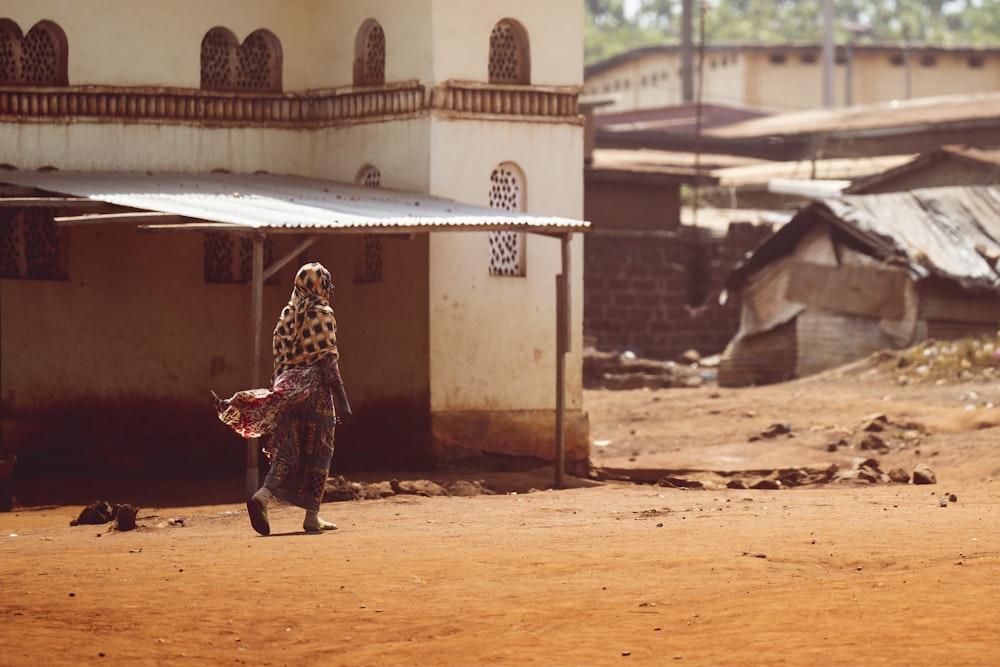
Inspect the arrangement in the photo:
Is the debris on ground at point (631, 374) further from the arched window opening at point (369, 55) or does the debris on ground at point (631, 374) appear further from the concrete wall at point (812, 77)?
the concrete wall at point (812, 77)

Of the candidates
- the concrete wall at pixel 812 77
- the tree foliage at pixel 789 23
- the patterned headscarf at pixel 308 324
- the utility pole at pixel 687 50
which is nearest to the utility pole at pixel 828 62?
the concrete wall at pixel 812 77

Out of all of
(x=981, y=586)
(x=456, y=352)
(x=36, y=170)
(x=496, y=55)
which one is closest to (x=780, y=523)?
(x=981, y=586)

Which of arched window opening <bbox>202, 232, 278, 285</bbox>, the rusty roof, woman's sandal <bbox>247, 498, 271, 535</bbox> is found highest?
the rusty roof

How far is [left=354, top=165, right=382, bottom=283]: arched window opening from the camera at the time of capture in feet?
58.1

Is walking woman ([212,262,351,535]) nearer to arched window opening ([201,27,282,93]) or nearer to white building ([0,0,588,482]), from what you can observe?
white building ([0,0,588,482])

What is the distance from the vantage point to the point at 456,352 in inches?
668

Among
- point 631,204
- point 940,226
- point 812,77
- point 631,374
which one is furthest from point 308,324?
point 812,77

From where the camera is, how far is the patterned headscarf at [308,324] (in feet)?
37.2

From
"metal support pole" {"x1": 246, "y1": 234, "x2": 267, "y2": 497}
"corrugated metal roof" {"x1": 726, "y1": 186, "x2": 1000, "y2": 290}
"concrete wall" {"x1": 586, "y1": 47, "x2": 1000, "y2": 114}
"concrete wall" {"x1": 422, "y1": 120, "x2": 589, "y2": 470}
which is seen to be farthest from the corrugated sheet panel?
"concrete wall" {"x1": 586, "y1": 47, "x2": 1000, "y2": 114}

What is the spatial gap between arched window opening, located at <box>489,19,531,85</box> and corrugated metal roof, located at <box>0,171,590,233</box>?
1.65 m

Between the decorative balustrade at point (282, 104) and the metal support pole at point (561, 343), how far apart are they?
87.7 inches

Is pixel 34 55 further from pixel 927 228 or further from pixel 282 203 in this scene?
pixel 927 228

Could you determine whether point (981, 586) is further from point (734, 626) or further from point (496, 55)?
point (496, 55)

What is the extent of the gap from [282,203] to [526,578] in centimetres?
672
